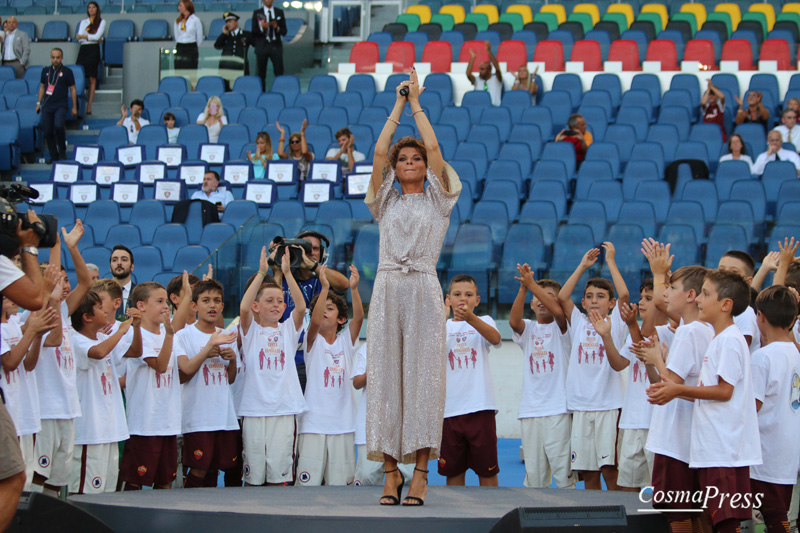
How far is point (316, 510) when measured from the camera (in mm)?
A: 4305

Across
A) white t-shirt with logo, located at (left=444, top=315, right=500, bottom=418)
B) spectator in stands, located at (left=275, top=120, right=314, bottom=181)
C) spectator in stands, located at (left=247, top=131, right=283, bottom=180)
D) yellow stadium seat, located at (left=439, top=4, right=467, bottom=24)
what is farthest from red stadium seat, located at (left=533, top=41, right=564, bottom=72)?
white t-shirt with logo, located at (left=444, top=315, right=500, bottom=418)

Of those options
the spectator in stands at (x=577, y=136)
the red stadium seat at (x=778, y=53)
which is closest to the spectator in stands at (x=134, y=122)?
the spectator in stands at (x=577, y=136)

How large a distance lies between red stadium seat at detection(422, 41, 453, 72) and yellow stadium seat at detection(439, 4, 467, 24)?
1.71 m

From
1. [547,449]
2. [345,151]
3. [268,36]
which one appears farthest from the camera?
[268,36]

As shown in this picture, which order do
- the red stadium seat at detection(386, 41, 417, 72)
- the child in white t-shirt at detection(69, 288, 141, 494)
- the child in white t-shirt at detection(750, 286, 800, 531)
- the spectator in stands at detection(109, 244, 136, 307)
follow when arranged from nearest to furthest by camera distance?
the child in white t-shirt at detection(750, 286, 800, 531) < the child in white t-shirt at detection(69, 288, 141, 494) < the spectator in stands at detection(109, 244, 136, 307) < the red stadium seat at detection(386, 41, 417, 72)

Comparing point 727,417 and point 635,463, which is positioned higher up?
point 727,417

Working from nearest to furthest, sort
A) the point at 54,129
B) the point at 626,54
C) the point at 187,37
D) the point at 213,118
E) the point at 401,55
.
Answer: the point at 213,118 < the point at 54,129 < the point at 626,54 < the point at 401,55 < the point at 187,37

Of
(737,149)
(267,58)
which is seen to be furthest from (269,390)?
(267,58)

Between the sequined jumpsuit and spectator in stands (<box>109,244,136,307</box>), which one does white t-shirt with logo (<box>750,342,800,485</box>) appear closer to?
the sequined jumpsuit

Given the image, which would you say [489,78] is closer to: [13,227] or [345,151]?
[345,151]

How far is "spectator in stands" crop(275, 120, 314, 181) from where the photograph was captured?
37.6ft

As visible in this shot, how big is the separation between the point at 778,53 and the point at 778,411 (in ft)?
33.8

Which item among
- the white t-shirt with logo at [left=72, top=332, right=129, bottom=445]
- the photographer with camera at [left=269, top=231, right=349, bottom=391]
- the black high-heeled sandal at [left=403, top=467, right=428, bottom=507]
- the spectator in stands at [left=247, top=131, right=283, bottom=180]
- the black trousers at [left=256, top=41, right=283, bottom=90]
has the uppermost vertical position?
the black trousers at [left=256, top=41, right=283, bottom=90]

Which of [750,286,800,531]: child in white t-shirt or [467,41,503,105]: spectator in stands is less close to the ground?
[467,41,503,105]: spectator in stands
